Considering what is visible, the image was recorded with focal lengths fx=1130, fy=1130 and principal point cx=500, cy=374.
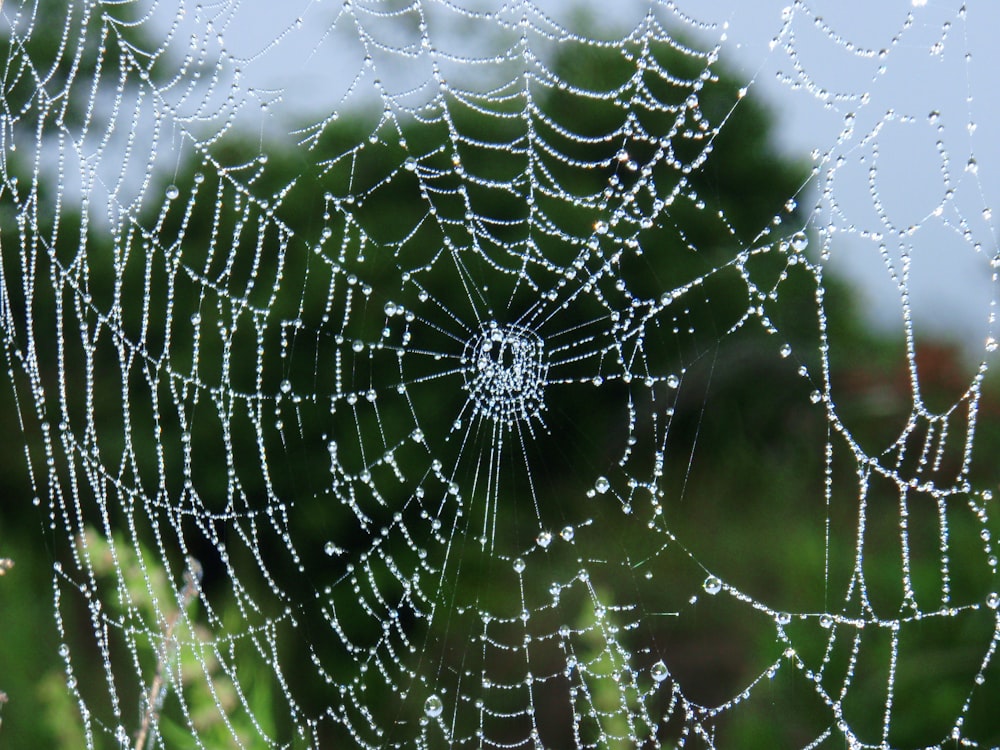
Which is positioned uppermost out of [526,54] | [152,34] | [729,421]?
[152,34]

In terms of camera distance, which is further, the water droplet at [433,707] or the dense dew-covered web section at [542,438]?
the dense dew-covered web section at [542,438]

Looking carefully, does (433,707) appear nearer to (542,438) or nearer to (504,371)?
(504,371)

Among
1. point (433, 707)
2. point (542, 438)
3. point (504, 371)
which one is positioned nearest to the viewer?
point (433, 707)

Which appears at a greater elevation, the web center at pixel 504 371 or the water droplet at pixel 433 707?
the web center at pixel 504 371

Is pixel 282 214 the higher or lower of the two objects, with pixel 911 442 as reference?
higher

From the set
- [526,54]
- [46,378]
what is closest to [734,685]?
[526,54]

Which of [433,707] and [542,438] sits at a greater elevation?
[542,438]

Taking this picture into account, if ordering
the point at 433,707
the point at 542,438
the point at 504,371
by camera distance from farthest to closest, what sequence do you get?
1. the point at 542,438
2. the point at 504,371
3. the point at 433,707

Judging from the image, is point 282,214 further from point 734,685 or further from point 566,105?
point 734,685

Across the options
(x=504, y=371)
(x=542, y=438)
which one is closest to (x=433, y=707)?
(x=504, y=371)
